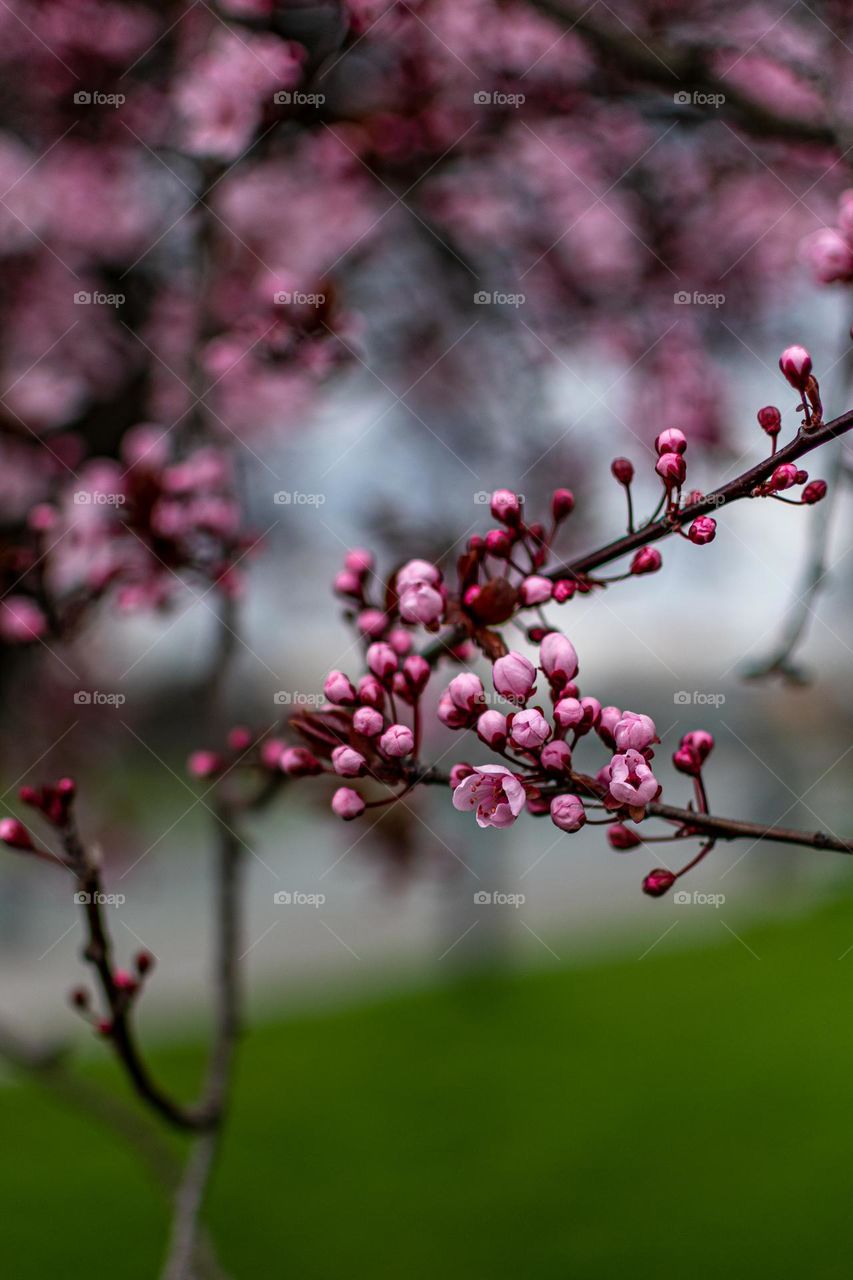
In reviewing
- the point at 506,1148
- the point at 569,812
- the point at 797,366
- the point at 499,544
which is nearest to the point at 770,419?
the point at 797,366

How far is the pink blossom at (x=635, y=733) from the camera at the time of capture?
1004 mm

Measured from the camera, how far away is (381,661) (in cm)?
116

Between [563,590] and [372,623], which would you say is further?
[372,623]

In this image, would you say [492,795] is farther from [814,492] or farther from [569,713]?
[814,492]

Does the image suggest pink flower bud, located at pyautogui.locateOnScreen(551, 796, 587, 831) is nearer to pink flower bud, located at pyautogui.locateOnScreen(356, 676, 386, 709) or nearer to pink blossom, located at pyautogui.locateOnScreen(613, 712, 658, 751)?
pink blossom, located at pyautogui.locateOnScreen(613, 712, 658, 751)

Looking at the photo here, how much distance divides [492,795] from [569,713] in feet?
0.35

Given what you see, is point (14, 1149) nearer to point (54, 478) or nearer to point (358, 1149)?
point (358, 1149)

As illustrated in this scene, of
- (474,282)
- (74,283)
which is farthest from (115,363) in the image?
(474,282)

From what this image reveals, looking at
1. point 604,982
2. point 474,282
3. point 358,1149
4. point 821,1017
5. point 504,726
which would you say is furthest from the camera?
point 604,982

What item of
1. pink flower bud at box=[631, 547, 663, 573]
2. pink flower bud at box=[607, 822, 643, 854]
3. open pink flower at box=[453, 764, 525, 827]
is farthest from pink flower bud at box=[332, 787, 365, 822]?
pink flower bud at box=[631, 547, 663, 573]

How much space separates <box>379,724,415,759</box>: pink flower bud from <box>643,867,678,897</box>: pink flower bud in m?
0.28

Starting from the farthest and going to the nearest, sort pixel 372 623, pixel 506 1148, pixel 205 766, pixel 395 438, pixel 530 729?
1. pixel 506 1148
2. pixel 395 438
3. pixel 205 766
4. pixel 372 623
5. pixel 530 729

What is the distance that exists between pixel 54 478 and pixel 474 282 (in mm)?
1395

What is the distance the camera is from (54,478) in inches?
115
